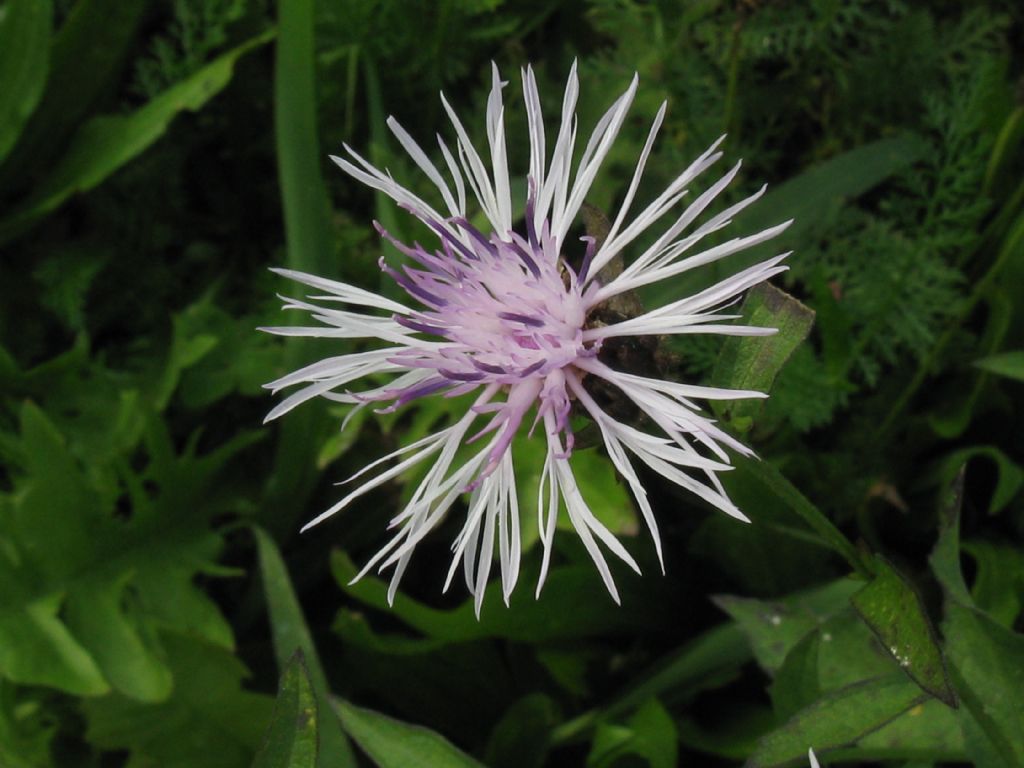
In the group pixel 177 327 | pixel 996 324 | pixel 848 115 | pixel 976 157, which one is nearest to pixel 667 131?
pixel 848 115

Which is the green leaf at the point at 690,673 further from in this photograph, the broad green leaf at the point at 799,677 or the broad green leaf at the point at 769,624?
the broad green leaf at the point at 799,677

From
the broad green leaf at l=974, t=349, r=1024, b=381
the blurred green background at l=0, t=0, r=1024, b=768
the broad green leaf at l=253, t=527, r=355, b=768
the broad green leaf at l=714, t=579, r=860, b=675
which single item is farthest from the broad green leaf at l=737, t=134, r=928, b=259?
the broad green leaf at l=253, t=527, r=355, b=768

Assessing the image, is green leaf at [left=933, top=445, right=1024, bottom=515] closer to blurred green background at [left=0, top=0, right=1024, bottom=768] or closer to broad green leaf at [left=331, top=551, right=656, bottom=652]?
blurred green background at [left=0, top=0, right=1024, bottom=768]

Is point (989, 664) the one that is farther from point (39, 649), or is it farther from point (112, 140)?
point (112, 140)

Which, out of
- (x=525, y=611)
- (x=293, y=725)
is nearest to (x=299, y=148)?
(x=525, y=611)

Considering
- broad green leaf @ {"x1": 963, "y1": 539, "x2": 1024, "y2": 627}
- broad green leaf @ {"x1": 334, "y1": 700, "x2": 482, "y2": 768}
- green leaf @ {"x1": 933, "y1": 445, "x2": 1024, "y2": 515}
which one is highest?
broad green leaf @ {"x1": 334, "y1": 700, "x2": 482, "y2": 768}
